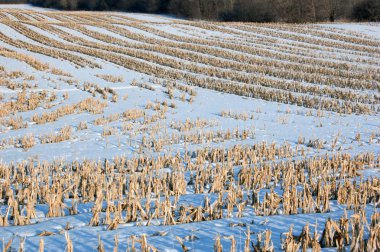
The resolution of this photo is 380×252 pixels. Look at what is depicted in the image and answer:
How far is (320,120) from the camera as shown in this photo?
47.6 feet

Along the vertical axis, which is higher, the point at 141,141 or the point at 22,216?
the point at 22,216

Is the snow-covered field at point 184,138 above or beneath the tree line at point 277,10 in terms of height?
beneath

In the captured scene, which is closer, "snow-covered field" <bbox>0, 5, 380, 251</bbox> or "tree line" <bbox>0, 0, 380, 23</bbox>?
"snow-covered field" <bbox>0, 5, 380, 251</bbox>

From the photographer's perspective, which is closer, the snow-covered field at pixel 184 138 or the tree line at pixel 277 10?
the snow-covered field at pixel 184 138

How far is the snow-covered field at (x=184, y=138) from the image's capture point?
17.1 feet

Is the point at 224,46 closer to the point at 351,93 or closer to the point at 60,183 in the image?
the point at 351,93

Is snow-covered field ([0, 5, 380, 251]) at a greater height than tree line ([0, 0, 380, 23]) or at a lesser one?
lesser

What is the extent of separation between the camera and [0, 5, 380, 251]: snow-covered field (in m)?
5.23

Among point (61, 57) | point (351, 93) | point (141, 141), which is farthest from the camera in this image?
point (61, 57)

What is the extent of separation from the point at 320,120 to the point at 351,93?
4.99 metres

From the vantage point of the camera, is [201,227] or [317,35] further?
[317,35]

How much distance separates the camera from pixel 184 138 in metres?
12.1

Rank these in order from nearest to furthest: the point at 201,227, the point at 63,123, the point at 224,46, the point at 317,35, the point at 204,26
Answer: the point at 201,227 → the point at 63,123 → the point at 224,46 → the point at 317,35 → the point at 204,26

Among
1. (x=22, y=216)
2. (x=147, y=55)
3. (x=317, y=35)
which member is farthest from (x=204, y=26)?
(x=22, y=216)
